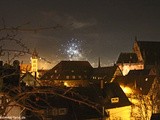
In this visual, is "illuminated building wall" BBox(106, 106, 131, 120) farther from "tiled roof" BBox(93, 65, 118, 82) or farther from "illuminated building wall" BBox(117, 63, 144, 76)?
"illuminated building wall" BBox(117, 63, 144, 76)

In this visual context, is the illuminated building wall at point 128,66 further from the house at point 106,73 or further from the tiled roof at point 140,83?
the tiled roof at point 140,83

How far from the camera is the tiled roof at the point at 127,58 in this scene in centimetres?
9441

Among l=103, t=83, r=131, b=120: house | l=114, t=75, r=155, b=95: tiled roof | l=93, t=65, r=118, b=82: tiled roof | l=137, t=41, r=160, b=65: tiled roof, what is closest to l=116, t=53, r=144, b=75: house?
l=137, t=41, r=160, b=65: tiled roof

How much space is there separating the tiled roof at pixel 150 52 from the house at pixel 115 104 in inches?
2019

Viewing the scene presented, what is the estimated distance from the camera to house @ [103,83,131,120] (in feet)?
124

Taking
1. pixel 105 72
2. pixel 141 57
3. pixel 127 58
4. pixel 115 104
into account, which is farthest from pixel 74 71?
pixel 115 104

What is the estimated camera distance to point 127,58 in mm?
95438

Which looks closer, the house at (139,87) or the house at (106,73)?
the house at (139,87)

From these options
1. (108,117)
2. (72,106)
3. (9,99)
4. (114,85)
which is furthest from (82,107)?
(9,99)

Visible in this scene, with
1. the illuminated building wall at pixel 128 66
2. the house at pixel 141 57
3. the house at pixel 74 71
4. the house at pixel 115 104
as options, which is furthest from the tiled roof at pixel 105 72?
the house at pixel 115 104

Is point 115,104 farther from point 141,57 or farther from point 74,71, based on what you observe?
point 141,57

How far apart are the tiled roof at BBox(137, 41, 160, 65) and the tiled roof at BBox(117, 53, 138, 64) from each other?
323 centimetres

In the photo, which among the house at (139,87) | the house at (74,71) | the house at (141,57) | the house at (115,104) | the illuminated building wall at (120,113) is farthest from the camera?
the house at (141,57)

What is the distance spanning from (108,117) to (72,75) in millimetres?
51320
